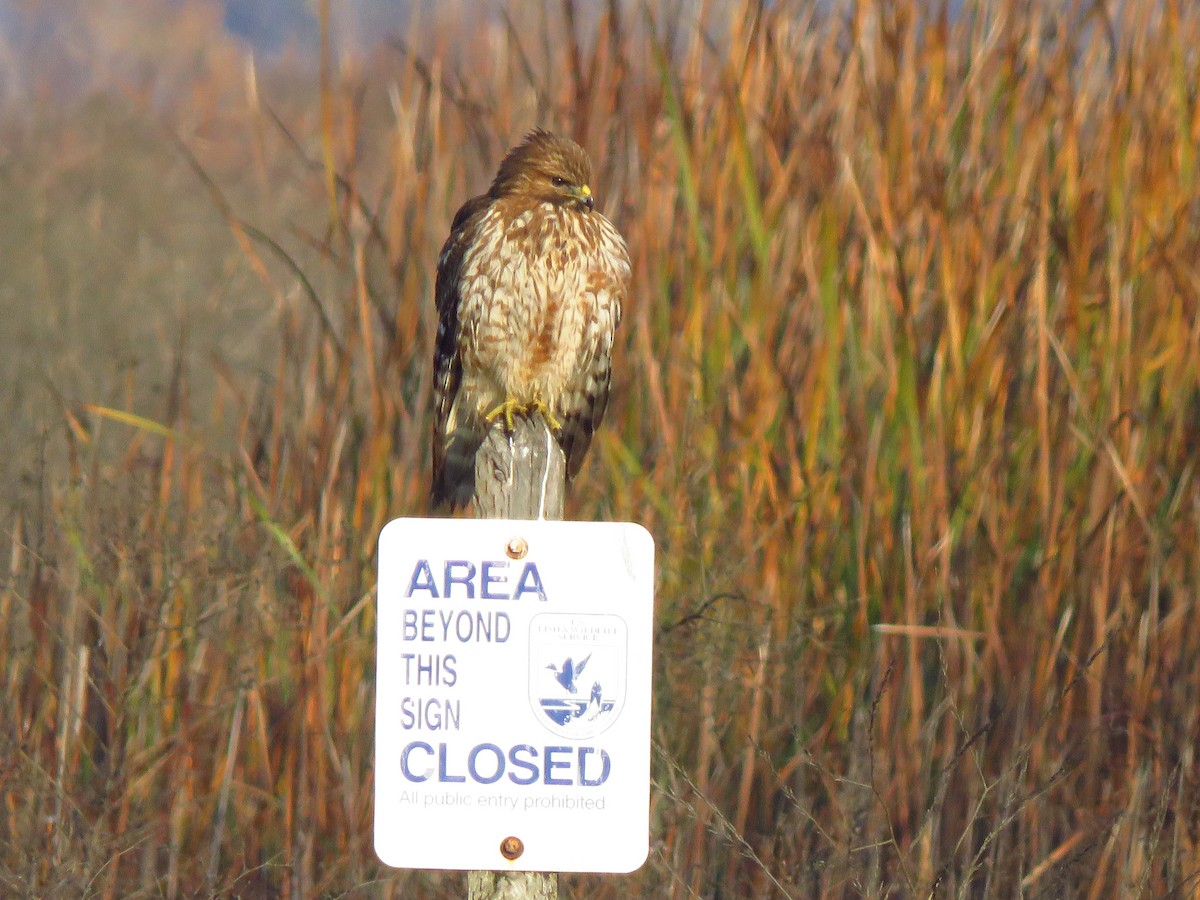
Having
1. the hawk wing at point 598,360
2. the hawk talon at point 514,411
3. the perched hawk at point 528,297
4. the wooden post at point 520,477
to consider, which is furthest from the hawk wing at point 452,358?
A: the wooden post at point 520,477

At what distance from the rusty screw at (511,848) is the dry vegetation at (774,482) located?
104 centimetres

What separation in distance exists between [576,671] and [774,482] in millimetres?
1415

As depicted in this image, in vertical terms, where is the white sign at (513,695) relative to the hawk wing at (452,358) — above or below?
below

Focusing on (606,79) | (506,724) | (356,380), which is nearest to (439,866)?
(506,724)

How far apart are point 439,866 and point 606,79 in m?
1.98

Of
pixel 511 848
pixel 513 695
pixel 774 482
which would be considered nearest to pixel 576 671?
pixel 513 695

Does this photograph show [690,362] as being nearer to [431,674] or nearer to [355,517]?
[355,517]

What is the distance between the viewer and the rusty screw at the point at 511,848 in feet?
4.73

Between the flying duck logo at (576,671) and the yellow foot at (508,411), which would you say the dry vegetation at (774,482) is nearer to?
the yellow foot at (508,411)

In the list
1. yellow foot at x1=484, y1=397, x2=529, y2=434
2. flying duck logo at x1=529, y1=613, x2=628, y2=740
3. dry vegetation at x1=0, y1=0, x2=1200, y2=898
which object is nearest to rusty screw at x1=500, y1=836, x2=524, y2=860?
flying duck logo at x1=529, y1=613, x2=628, y2=740

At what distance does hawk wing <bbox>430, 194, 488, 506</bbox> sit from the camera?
2.75 metres

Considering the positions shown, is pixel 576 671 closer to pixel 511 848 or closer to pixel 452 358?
pixel 511 848

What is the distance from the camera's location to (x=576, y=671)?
4.78 ft

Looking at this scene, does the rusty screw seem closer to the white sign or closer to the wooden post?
the white sign
